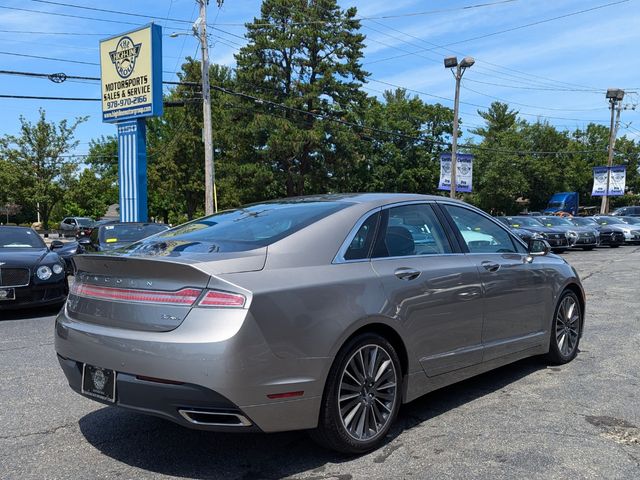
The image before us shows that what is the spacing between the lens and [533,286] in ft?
17.3

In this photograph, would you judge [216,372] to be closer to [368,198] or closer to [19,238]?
[368,198]

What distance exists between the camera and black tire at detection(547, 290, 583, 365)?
571cm

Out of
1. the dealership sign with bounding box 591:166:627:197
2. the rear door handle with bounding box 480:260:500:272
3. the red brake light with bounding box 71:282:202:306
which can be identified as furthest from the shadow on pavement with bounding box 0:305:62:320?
the dealership sign with bounding box 591:166:627:197

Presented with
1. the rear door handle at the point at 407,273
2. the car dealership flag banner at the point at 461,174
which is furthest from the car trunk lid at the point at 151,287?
the car dealership flag banner at the point at 461,174

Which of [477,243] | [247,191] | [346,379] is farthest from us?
[247,191]

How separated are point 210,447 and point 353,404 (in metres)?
1.00

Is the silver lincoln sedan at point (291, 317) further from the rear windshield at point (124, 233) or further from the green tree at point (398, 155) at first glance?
the green tree at point (398, 155)

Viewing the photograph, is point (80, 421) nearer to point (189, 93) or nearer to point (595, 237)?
point (595, 237)

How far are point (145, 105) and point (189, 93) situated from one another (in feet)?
86.8

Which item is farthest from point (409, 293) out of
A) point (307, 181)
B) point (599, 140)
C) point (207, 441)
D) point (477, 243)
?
point (599, 140)

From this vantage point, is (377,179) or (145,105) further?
(377,179)

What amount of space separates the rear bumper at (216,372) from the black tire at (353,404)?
0.10 metres

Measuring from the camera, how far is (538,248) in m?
5.57

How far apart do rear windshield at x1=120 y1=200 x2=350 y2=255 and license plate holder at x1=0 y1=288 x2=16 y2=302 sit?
4909 mm
